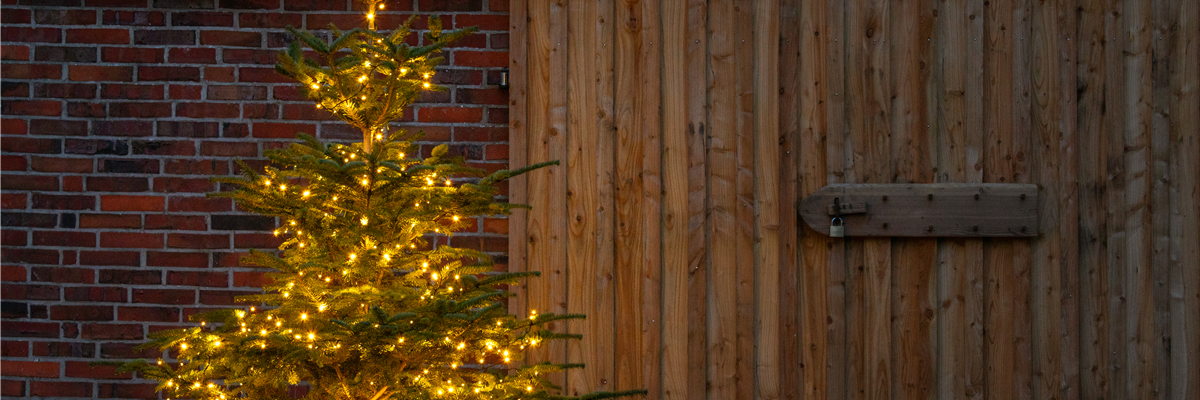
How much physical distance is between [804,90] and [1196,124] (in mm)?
1320

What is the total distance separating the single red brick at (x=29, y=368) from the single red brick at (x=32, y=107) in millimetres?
858

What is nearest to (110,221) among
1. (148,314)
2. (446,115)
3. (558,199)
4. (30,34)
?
(148,314)

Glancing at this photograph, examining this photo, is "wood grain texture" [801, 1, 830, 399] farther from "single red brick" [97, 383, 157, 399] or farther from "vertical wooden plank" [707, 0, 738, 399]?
Result: "single red brick" [97, 383, 157, 399]

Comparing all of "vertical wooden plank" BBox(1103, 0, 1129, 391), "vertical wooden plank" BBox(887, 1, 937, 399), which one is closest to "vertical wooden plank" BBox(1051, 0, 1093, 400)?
"vertical wooden plank" BBox(1103, 0, 1129, 391)

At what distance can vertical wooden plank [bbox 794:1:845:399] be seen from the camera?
263 centimetres

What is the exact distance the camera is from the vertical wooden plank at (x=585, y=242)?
2.63m

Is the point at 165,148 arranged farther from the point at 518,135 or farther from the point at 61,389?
the point at 518,135

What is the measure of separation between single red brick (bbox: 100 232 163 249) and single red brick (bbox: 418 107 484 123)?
1.00m

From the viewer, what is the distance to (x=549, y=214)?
104 inches

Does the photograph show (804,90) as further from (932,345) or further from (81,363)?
(81,363)

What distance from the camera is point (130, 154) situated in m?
2.65

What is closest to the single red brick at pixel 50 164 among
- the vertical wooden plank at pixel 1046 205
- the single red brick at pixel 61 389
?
the single red brick at pixel 61 389

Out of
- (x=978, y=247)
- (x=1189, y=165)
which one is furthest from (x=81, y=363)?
(x=1189, y=165)

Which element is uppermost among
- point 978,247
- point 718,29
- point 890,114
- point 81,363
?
point 718,29
